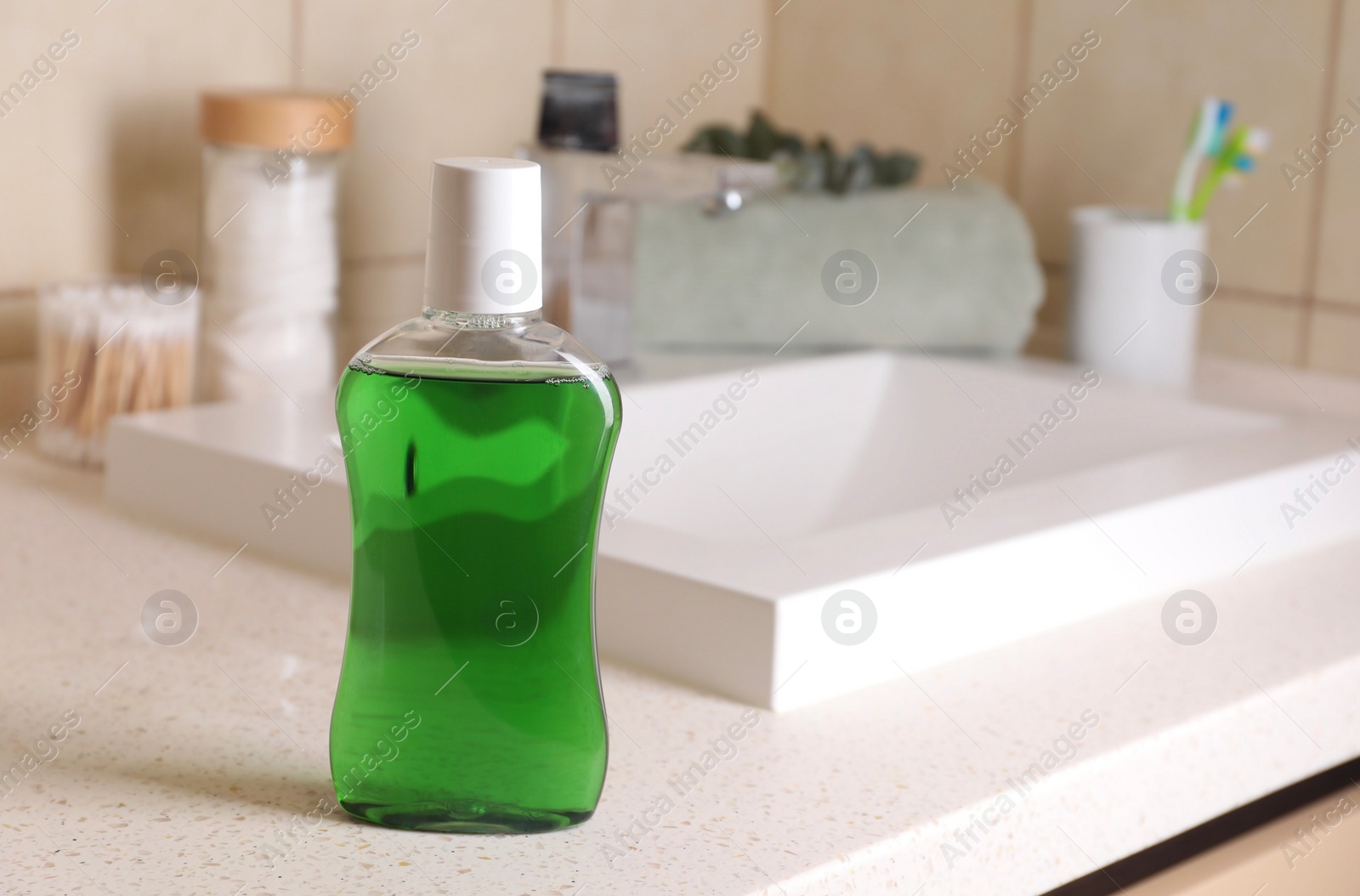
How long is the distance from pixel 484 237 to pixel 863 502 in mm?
565

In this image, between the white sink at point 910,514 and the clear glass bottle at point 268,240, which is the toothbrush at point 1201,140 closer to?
the white sink at point 910,514

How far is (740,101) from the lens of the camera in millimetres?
1241

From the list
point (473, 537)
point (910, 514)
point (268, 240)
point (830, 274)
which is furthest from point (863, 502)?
point (473, 537)

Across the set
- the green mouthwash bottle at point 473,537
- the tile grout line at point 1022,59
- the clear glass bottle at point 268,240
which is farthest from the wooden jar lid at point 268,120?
the tile grout line at point 1022,59

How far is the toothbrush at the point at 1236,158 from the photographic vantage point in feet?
3.03

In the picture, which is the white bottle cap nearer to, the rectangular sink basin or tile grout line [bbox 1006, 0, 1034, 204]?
the rectangular sink basin

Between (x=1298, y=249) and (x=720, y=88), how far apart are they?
19.0 inches

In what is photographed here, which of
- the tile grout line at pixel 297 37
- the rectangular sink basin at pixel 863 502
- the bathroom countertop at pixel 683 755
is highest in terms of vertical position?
the tile grout line at pixel 297 37

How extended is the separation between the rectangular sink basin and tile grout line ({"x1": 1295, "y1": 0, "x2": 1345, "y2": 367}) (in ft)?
0.58

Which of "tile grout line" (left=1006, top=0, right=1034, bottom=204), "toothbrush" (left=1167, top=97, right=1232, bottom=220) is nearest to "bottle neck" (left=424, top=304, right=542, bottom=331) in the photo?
"toothbrush" (left=1167, top=97, right=1232, bottom=220)

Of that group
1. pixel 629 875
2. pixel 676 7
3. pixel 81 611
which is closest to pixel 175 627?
pixel 81 611

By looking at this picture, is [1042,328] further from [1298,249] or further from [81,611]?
[81,611]

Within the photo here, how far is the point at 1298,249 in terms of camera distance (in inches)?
38.2

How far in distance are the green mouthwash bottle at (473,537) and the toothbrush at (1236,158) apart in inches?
26.5
